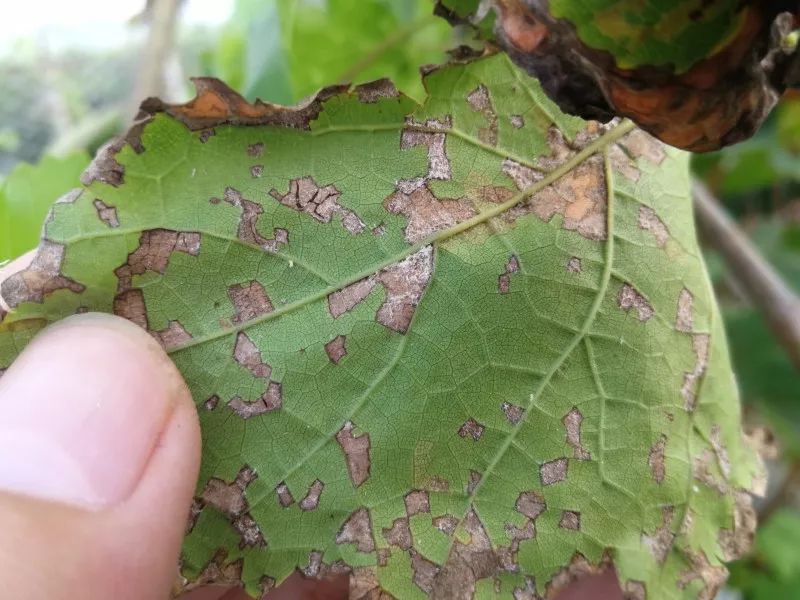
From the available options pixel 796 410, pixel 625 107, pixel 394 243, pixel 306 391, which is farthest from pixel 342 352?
pixel 796 410

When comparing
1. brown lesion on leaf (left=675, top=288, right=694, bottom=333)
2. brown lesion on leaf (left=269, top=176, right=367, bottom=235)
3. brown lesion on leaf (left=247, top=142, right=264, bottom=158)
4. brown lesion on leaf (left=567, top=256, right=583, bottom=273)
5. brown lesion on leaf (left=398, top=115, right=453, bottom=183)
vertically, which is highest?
brown lesion on leaf (left=398, top=115, right=453, bottom=183)

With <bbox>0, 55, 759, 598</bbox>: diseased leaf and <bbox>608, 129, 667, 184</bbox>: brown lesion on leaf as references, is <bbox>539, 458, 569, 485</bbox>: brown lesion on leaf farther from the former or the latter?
<bbox>608, 129, 667, 184</bbox>: brown lesion on leaf

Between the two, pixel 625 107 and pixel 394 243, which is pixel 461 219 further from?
pixel 625 107

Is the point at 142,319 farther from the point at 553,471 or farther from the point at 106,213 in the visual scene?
the point at 553,471

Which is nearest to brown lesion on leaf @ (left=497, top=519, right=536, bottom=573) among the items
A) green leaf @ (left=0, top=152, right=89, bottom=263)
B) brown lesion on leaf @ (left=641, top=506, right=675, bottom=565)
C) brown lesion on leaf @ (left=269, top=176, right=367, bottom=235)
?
brown lesion on leaf @ (left=641, top=506, right=675, bottom=565)

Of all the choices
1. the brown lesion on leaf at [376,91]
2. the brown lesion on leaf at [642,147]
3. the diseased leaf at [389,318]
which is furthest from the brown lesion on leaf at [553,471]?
the brown lesion on leaf at [376,91]
